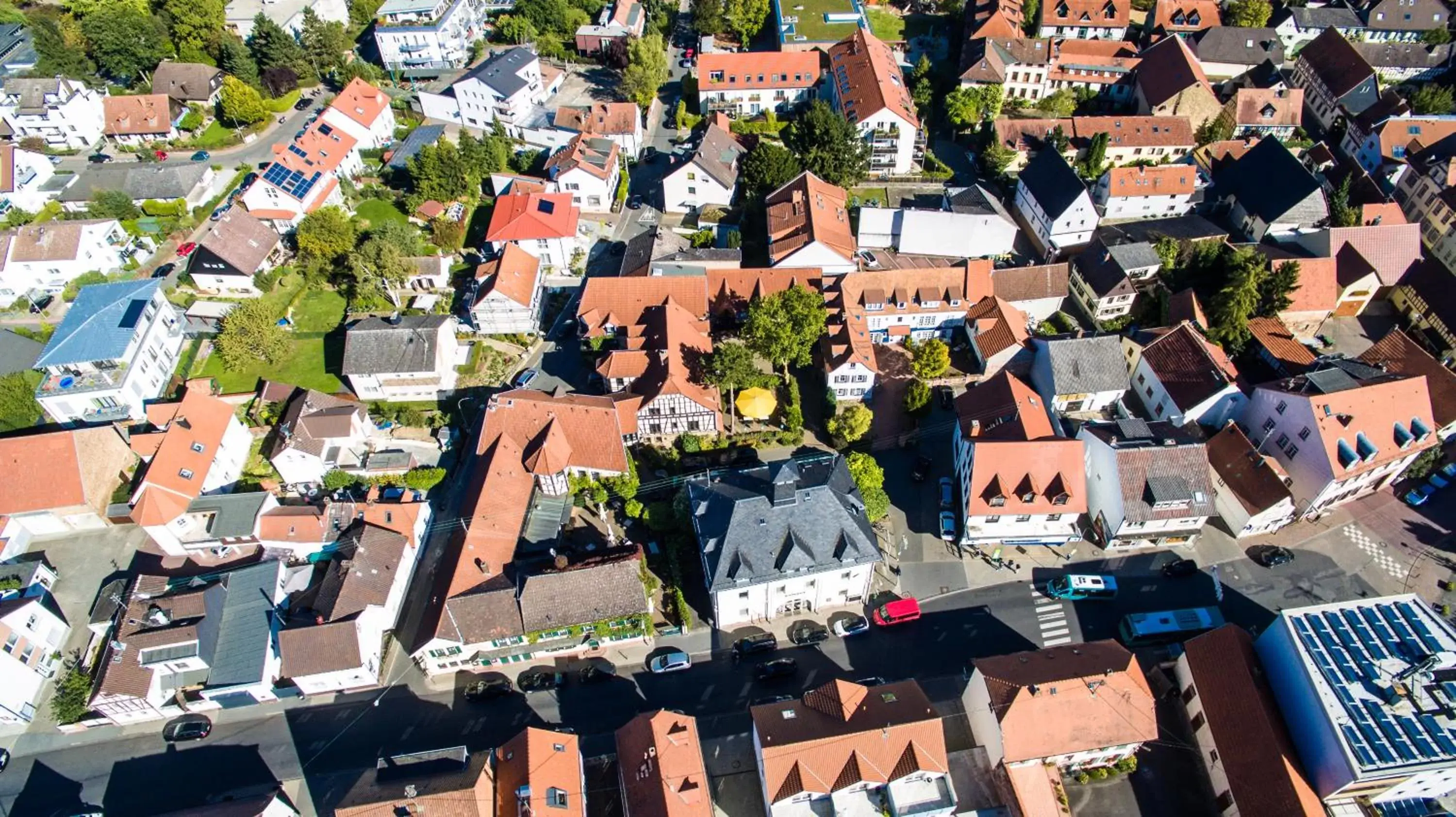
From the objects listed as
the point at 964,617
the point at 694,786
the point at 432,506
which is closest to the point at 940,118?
the point at 964,617

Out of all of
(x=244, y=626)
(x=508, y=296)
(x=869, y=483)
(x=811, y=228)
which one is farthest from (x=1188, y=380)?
(x=244, y=626)

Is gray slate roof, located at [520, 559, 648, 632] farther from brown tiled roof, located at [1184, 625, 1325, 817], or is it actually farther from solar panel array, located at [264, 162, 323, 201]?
solar panel array, located at [264, 162, 323, 201]

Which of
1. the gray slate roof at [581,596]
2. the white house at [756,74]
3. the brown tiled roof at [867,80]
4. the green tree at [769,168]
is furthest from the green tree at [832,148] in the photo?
the gray slate roof at [581,596]

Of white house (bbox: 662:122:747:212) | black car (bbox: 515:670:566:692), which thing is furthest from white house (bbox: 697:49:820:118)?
black car (bbox: 515:670:566:692)

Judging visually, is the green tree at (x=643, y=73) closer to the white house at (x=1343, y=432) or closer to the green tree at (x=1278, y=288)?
the green tree at (x=1278, y=288)

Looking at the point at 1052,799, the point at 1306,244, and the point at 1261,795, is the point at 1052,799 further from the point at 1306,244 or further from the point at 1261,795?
the point at 1306,244
